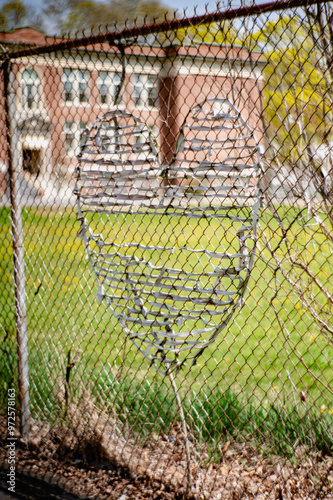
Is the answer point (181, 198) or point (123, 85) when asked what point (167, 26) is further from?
point (181, 198)

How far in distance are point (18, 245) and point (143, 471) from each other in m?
1.61

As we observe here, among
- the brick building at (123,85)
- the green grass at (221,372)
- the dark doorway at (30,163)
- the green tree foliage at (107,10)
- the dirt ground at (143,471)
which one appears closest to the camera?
the brick building at (123,85)

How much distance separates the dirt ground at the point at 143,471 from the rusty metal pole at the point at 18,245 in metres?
0.25

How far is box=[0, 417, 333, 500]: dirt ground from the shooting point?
2.58 meters

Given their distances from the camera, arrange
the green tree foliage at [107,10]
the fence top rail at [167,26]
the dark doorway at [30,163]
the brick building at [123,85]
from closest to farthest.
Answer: the fence top rail at [167,26] → the brick building at [123,85] → the dark doorway at [30,163] → the green tree foliage at [107,10]

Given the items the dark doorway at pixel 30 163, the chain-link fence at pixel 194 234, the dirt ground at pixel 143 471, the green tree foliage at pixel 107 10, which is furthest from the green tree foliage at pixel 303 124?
the green tree foliage at pixel 107 10

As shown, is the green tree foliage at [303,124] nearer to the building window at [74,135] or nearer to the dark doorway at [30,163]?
the building window at [74,135]

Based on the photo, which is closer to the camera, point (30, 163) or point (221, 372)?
point (221, 372)

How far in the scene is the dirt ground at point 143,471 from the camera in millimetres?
2578

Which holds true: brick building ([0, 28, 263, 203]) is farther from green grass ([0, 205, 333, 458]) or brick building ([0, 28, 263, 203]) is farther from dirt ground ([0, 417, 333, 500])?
dirt ground ([0, 417, 333, 500])

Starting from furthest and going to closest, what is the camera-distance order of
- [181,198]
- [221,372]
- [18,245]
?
[18,245]
[221,372]
[181,198]

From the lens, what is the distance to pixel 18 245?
10.6 ft


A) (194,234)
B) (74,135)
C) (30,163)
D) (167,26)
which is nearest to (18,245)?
(30,163)

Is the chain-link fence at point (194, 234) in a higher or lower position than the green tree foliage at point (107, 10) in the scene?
lower
